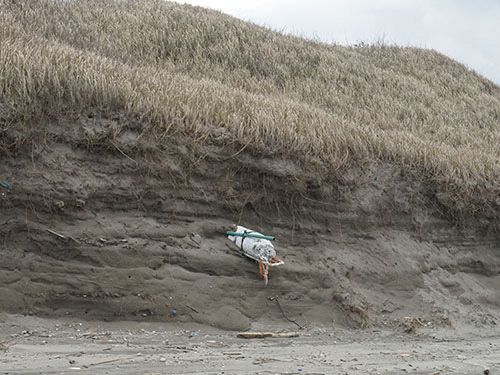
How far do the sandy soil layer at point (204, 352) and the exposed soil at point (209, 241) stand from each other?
0.82 ft

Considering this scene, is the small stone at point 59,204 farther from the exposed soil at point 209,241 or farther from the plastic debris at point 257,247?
the plastic debris at point 257,247

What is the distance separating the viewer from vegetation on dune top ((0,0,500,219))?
21.4 ft

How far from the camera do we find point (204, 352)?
479 centimetres

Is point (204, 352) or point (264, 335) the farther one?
point (264, 335)

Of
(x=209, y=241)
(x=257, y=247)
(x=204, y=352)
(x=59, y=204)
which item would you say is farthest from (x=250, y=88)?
(x=204, y=352)

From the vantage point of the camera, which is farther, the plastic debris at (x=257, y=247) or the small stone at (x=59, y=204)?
the plastic debris at (x=257, y=247)

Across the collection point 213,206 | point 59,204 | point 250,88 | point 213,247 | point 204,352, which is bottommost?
point 204,352

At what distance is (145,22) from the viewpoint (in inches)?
566

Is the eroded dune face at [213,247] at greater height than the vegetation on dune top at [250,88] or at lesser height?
lesser

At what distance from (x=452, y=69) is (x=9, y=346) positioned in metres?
18.8

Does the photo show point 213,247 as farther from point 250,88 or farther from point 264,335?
point 250,88

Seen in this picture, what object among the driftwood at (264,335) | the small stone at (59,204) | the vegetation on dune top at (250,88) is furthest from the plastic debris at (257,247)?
the small stone at (59,204)

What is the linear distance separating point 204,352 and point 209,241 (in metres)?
1.91

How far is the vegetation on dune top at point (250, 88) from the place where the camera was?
Answer: 6.52m
